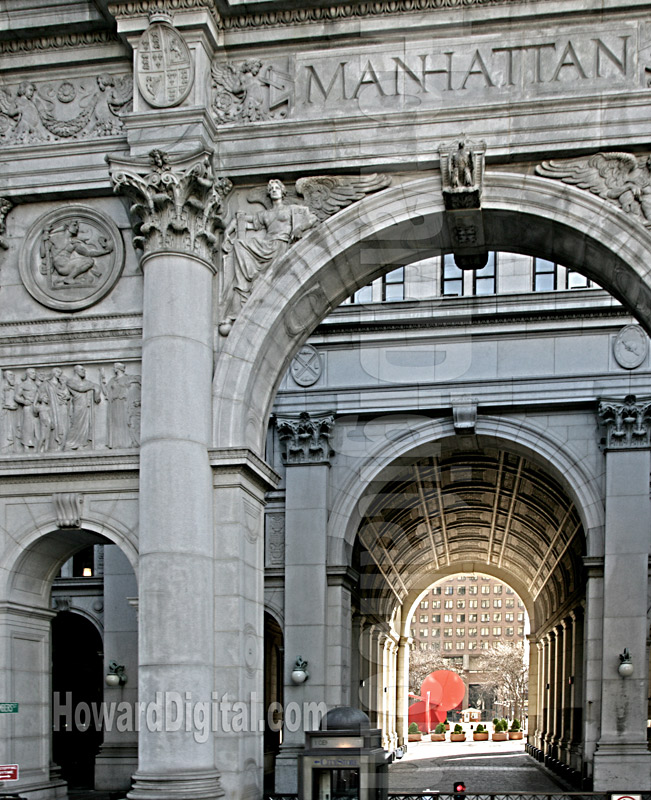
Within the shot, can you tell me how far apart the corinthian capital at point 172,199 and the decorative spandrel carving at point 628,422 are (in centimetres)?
1701

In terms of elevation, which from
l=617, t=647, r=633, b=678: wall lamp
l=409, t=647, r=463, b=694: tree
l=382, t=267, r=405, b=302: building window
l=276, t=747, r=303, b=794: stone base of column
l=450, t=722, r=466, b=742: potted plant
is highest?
l=382, t=267, r=405, b=302: building window

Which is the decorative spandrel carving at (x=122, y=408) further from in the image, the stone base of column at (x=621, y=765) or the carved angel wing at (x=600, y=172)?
the stone base of column at (x=621, y=765)

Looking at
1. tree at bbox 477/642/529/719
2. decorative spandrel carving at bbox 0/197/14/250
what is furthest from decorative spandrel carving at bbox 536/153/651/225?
tree at bbox 477/642/529/719

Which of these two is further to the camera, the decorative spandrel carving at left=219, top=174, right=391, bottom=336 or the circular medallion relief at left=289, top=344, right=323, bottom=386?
the circular medallion relief at left=289, top=344, right=323, bottom=386

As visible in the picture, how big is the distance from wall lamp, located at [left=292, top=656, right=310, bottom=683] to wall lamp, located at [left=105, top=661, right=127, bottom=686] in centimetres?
489

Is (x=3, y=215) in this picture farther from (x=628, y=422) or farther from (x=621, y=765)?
(x=621, y=765)

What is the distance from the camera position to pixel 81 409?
61.7ft

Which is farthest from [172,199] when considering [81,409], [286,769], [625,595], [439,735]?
[439,735]

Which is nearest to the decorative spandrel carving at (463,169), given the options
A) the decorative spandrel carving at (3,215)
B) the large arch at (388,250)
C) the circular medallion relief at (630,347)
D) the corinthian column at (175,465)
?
the large arch at (388,250)

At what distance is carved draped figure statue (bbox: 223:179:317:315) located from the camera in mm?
18938

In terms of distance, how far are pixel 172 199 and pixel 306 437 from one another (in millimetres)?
15743

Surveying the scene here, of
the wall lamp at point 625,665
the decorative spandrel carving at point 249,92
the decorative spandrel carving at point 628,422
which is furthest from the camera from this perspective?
the decorative spandrel carving at point 628,422

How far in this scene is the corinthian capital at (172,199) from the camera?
18391 millimetres

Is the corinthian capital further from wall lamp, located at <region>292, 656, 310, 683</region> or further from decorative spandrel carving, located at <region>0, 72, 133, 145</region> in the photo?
wall lamp, located at <region>292, 656, 310, 683</region>
